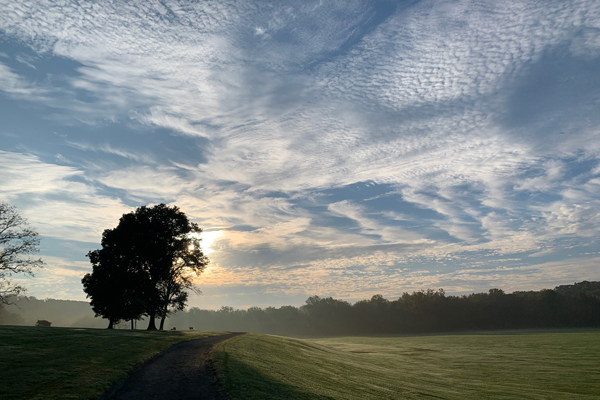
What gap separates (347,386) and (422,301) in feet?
472

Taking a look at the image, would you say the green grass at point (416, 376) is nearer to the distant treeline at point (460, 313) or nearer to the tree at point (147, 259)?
the tree at point (147, 259)

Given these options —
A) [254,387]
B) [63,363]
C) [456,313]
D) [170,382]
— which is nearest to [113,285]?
[63,363]

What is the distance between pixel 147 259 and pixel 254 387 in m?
46.0

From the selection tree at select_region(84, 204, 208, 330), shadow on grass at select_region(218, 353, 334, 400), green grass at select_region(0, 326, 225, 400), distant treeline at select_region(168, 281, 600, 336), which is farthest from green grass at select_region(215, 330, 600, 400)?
distant treeline at select_region(168, 281, 600, 336)

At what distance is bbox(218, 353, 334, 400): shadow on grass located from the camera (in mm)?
15867

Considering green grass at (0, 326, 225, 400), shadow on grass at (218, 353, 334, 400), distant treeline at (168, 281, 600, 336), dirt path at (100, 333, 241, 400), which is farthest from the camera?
distant treeline at (168, 281, 600, 336)

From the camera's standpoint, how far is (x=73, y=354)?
2233cm

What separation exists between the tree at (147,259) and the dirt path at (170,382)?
A: 34921mm

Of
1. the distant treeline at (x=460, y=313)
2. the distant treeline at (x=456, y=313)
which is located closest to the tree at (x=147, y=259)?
the distant treeline at (x=456, y=313)

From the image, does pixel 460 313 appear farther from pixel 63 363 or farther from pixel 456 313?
pixel 63 363

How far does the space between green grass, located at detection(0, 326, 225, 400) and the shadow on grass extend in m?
5.81

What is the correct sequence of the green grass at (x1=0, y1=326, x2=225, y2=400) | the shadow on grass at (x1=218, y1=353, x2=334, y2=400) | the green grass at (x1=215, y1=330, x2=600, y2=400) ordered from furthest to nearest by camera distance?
the green grass at (x1=215, y1=330, x2=600, y2=400)
the shadow on grass at (x1=218, y1=353, x2=334, y2=400)
the green grass at (x1=0, y1=326, x2=225, y2=400)

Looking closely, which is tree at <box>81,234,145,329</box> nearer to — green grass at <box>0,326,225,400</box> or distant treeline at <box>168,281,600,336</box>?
green grass at <box>0,326,225,400</box>

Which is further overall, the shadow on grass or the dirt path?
the shadow on grass
